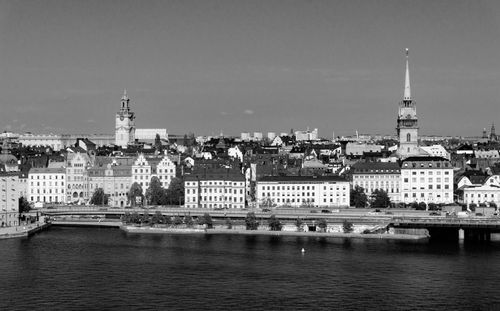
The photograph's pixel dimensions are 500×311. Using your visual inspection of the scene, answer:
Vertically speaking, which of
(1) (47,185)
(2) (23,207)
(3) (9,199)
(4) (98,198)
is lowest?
(2) (23,207)

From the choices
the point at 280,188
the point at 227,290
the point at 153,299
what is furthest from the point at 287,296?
the point at 280,188

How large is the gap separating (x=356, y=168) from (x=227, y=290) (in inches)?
1138

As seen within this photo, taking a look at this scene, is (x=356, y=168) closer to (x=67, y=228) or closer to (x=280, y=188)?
(x=280, y=188)

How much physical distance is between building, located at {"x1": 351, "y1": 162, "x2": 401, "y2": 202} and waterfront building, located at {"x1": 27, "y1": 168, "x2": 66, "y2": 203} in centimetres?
1524

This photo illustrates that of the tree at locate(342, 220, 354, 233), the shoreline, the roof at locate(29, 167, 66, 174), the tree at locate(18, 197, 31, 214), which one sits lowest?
the shoreline

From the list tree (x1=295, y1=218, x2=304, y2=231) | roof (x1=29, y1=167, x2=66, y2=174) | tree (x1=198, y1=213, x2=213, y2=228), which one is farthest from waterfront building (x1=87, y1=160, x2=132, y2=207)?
→ tree (x1=295, y1=218, x2=304, y2=231)

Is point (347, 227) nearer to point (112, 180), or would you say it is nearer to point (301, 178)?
point (301, 178)

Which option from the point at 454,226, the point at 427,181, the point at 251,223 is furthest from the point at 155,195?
Answer: the point at 454,226

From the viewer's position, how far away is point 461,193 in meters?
53.7

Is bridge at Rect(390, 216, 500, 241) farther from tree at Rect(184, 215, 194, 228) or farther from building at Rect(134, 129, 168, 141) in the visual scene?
building at Rect(134, 129, 168, 141)

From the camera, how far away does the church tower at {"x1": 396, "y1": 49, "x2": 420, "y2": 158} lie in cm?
6725

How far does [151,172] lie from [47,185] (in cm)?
539

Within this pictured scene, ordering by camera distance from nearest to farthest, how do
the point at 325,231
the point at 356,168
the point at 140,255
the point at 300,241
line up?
the point at 140,255 → the point at 300,241 → the point at 325,231 → the point at 356,168

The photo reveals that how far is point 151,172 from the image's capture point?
55.1 metres
